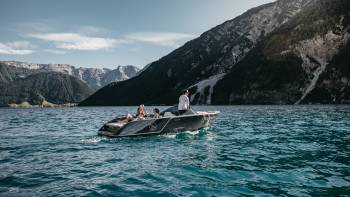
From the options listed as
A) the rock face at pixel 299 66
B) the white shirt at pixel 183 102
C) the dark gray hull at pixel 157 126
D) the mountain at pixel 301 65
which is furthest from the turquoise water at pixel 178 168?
the rock face at pixel 299 66

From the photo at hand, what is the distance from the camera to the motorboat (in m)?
26.8

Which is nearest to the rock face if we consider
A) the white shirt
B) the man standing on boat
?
the man standing on boat

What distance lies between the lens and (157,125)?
27953mm

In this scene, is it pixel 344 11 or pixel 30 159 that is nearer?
pixel 30 159

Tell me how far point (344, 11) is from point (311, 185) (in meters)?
180

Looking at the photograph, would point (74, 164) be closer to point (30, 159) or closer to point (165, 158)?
point (30, 159)

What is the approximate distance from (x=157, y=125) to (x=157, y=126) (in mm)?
85

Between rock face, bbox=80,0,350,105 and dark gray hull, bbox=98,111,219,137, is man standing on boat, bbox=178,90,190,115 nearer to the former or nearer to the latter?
dark gray hull, bbox=98,111,219,137

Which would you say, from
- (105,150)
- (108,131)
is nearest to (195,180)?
(105,150)

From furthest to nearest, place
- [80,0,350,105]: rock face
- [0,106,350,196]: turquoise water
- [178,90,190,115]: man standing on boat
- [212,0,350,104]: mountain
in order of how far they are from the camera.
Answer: [80,0,350,105]: rock face < [212,0,350,104]: mountain < [178,90,190,115]: man standing on boat < [0,106,350,196]: turquoise water

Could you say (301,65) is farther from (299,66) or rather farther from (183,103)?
(183,103)

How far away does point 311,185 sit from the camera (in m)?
12.4

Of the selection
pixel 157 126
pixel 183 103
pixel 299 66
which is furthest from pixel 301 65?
pixel 157 126

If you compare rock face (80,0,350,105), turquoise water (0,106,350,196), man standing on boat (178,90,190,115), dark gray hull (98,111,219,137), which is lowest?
turquoise water (0,106,350,196)
